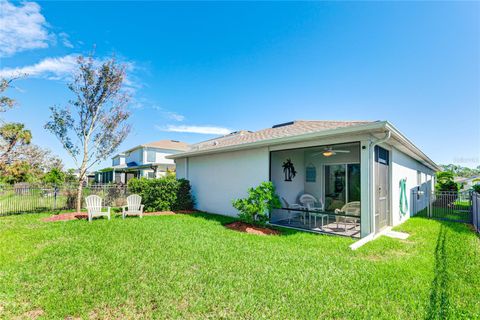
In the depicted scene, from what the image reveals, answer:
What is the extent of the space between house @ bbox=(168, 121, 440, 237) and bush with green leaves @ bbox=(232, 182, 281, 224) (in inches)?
25.7

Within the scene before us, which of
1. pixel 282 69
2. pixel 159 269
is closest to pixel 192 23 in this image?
pixel 282 69

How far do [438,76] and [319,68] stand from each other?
552 centimetres

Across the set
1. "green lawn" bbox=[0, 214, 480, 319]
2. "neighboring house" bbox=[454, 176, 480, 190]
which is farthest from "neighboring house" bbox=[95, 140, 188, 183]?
"neighboring house" bbox=[454, 176, 480, 190]

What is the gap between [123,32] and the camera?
10555mm

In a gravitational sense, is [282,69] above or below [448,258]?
above

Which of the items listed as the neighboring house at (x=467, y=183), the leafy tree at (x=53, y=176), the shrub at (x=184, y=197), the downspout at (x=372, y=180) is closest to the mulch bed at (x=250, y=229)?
the downspout at (x=372, y=180)

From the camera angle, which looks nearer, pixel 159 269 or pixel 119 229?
pixel 159 269

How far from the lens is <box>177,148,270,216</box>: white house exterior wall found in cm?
900

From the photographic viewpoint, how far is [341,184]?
1003 cm

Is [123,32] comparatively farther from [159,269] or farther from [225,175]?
[159,269]

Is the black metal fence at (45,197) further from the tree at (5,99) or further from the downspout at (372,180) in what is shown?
the downspout at (372,180)

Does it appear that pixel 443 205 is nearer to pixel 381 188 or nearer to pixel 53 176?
pixel 381 188

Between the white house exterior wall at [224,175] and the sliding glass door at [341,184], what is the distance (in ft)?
11.6

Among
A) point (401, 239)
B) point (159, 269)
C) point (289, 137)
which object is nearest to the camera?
point (159, 269)
